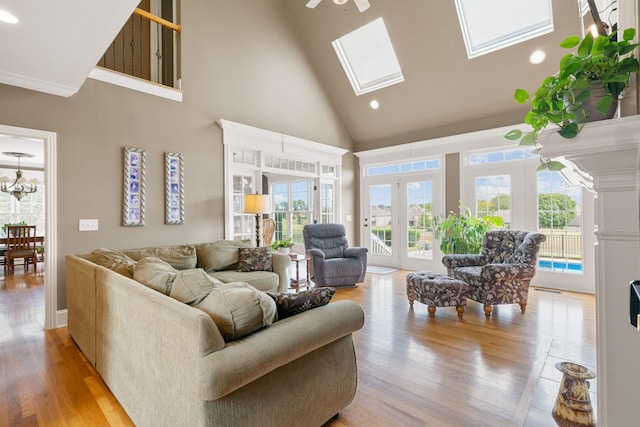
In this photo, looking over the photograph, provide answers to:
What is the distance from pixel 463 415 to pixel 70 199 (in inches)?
164

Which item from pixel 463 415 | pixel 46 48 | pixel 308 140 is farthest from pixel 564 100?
pixel 308 140

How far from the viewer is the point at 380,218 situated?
7.05 m

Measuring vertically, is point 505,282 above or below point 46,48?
below

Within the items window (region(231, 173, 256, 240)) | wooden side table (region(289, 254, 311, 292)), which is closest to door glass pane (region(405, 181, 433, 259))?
wooden side table (region(289, 254, 311, 292))

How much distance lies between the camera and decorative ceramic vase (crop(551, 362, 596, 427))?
5.05ft

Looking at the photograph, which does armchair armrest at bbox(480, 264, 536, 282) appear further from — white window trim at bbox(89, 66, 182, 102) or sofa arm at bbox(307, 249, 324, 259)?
white window trim at bbox(89, 66, 182, 102)

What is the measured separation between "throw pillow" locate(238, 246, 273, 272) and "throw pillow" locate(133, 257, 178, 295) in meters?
1.93

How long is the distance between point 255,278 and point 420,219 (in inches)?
152

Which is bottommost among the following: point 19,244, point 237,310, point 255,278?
point 255,278

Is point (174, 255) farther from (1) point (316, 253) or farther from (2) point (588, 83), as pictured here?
(2) point (588, 83)

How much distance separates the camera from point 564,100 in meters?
1.14

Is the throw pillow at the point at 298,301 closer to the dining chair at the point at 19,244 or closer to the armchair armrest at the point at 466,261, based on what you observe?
the armchair armrest at the point at 466,261

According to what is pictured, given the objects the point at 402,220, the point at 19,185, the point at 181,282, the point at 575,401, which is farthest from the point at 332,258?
the point at 19,185

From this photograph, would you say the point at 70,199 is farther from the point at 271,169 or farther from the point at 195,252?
the point at 271,169
